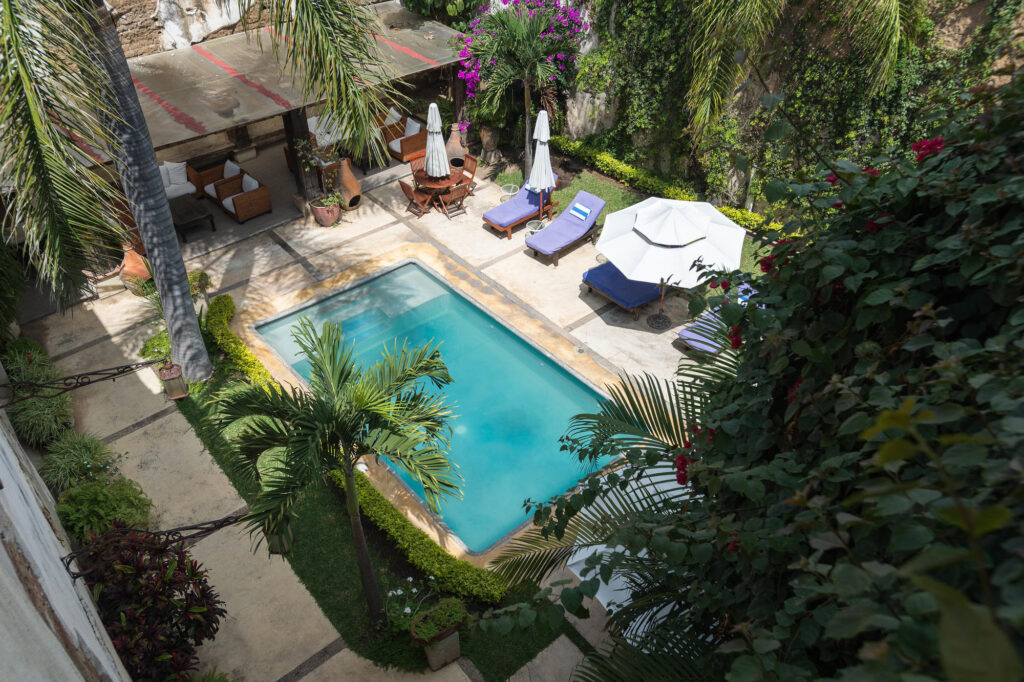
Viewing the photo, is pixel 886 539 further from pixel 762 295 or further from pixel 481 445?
pixel 481 445

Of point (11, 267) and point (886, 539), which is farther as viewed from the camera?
point (11, 267)

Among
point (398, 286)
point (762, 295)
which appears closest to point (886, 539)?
point (762, 295)

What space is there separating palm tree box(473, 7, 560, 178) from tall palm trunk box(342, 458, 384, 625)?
9.61 meters

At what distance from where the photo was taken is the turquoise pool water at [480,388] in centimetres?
937

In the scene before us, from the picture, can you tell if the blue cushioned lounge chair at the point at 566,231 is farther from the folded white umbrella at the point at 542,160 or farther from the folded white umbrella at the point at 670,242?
the folded white umbrella at the point at 670,242

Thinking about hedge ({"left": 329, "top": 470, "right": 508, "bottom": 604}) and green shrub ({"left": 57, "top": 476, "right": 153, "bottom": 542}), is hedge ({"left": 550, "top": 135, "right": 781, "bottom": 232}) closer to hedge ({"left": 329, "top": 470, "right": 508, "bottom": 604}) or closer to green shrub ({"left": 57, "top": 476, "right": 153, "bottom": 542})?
hedge ({"left": 329, "top": 470, "right": 508, "bottom": 604})

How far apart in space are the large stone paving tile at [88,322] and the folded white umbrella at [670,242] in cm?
803

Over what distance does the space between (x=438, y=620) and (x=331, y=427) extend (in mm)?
2525

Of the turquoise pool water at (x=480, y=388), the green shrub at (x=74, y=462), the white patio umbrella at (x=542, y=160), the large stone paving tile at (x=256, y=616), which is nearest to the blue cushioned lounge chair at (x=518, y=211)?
the white patio umbrella at (x=542, y=160)

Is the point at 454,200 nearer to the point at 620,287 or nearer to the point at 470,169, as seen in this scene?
the point at 470,169

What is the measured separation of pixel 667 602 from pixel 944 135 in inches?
102

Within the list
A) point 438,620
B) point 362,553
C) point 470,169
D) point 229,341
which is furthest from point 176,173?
point 438,620

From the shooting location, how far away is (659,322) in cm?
1163

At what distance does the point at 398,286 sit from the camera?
1285 cm
